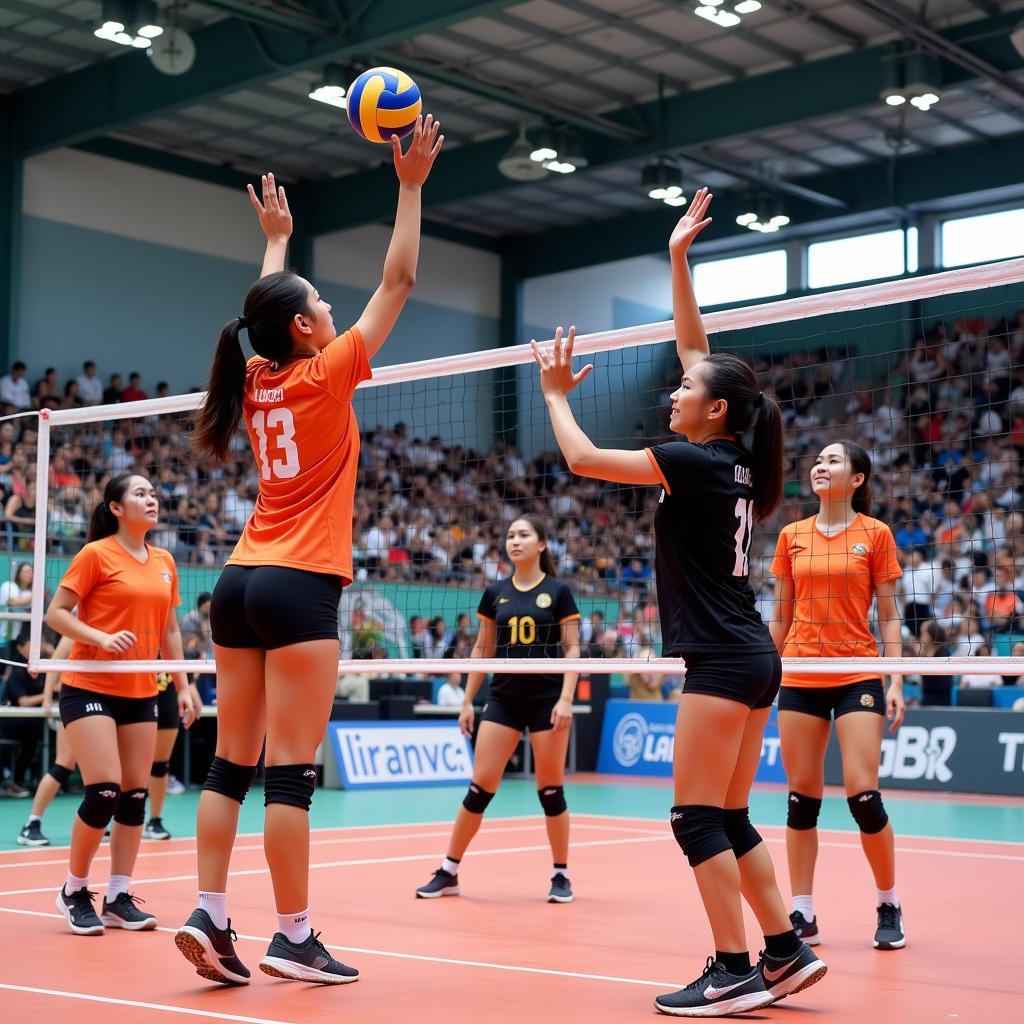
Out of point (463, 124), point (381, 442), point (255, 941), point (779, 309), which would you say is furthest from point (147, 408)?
point (463, 124)

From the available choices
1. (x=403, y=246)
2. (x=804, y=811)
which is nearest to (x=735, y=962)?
(x=804, y=811)

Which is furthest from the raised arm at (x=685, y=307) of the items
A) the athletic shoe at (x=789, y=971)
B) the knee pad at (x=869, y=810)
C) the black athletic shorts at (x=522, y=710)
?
the black athletic shorts at (x=522, y=710)

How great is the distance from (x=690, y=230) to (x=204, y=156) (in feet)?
66.6

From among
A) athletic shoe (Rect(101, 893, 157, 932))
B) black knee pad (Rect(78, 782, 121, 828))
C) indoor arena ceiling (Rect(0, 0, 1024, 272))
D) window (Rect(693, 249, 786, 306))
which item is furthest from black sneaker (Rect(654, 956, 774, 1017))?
window (Rect(693, 249, 786, 306))

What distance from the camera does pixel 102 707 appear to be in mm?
6285

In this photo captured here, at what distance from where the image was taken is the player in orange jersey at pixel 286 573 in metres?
4.59

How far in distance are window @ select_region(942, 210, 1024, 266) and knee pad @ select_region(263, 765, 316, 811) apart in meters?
22.3

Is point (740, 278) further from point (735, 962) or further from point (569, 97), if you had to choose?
point (735, 962)

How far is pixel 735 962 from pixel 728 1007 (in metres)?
0.14

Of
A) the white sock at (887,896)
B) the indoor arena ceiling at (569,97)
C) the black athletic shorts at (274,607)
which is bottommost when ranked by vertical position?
the white sock at (887,896)

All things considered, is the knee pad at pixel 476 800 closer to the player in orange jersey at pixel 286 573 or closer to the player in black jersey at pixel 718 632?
the player in orange jersey at pixel 286 573

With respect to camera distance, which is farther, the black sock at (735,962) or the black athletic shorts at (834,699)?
the black athletic shorts at (834,699)

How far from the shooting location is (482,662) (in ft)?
21.9

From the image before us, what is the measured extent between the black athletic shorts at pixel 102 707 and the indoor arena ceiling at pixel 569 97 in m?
11.2
